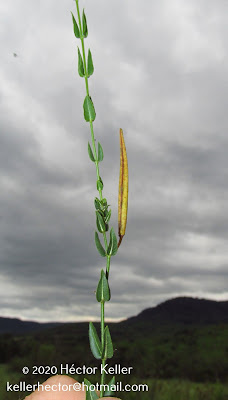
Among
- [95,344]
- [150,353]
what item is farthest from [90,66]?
[150,353]

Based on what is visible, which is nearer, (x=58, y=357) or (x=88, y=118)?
(x=88, y=118)

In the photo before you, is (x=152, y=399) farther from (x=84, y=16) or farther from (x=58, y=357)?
(x=84, y=16)

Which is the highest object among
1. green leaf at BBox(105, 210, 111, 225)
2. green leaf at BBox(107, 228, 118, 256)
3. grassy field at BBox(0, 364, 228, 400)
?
green leaf at BBox(105, 210, 111, 225)

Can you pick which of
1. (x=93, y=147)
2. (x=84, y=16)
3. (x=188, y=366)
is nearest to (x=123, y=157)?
(x=93, y=147)

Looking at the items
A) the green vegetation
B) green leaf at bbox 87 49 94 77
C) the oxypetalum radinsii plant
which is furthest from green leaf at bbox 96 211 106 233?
the green vegetation

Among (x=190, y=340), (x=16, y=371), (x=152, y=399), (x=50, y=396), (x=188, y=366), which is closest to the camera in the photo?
(x=50, y=396)

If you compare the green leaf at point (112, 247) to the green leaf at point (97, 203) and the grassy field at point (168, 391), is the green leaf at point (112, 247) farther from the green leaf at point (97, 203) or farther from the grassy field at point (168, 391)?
the grassy field at point (168, 391)

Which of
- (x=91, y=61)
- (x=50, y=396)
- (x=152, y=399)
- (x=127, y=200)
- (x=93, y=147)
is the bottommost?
(x=152, y=399)

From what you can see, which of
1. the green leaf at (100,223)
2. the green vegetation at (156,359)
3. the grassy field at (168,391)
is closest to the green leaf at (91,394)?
the green leaf at (100,223)

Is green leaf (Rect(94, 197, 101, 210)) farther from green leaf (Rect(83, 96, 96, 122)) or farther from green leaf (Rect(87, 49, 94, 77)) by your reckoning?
green leaf (Rect(87, 49, 94, 77))
